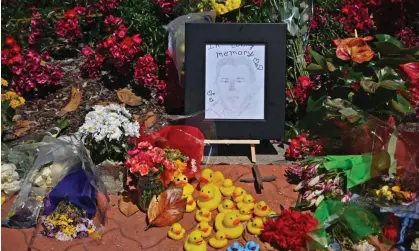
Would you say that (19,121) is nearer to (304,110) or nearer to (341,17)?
(304,110)

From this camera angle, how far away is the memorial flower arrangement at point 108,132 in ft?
9.91

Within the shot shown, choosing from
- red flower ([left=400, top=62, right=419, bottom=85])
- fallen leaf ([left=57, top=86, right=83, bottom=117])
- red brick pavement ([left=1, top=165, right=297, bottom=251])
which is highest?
red flower ([left=400, top=62, right=419, bottom=85])

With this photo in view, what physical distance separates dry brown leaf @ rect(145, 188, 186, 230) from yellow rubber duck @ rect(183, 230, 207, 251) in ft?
0.67

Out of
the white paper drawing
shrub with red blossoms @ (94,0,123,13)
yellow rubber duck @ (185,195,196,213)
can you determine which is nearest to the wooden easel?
the white paper drawing

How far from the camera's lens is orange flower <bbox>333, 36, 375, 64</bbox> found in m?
3.14

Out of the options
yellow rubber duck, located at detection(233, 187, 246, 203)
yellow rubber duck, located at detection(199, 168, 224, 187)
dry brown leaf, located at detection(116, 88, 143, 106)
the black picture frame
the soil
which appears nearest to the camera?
yellow rubber duck, located at detection(233, 187, 246, 203)

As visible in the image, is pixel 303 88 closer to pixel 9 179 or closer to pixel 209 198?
pixel 209 198

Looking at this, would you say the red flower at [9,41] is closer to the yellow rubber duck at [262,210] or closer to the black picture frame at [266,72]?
the black picture frame at [266,72]

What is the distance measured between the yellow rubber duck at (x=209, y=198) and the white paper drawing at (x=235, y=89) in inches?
21.9

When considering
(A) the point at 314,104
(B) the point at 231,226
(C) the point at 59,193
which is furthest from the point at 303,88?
(C) the point at 59,193

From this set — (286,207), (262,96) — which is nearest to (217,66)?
(262,96)

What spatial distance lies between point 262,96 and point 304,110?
425 mm

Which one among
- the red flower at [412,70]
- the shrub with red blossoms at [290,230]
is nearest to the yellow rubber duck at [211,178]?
the shrub with red blossoms at [290,230]

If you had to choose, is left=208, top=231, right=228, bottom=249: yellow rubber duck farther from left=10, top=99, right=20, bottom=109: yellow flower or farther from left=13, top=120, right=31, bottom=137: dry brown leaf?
left=10, top=99, right=20, bottom=109: yellow flower
